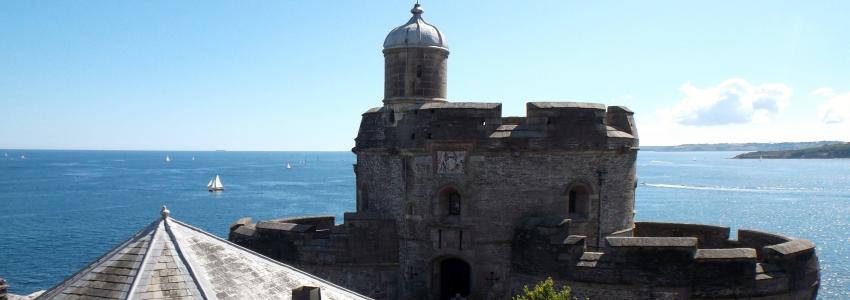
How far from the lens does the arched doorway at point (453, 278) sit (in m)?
19.4

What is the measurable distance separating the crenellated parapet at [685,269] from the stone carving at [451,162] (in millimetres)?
3645

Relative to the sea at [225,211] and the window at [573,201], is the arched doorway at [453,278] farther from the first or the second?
the sea at [225,211]

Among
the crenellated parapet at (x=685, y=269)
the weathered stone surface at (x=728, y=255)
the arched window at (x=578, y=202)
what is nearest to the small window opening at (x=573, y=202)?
the arched window at (x=578, y=202)

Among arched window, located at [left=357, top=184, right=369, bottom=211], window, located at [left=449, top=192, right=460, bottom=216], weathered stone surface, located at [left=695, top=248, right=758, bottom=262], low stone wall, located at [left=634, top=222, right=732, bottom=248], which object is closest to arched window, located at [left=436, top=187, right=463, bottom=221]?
window, located at [left=449, top=192, right=460, bottom=216]

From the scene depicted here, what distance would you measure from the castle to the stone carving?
3 centimetres

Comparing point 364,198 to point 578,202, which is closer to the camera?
point 578,202

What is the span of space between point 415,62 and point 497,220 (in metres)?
5.89

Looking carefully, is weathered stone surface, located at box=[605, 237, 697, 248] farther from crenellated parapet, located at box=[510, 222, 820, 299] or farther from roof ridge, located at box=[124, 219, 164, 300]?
roof ridge, located at box=[124, 219, 164, 300]

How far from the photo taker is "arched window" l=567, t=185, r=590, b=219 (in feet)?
61.6

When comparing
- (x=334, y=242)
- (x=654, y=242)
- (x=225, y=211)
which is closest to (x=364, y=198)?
(x=334, y=242)

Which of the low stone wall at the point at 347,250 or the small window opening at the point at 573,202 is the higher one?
the small window opening at the point at 573,202

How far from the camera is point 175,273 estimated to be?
9031 millimetres

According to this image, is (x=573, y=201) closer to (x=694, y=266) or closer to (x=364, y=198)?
(x=694, y=266)

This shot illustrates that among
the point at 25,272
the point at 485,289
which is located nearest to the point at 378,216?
the point at 485,289
